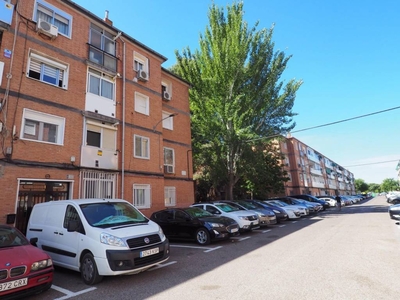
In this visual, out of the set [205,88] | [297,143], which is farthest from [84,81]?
[297,143]

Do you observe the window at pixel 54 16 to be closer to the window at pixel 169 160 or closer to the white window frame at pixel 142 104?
the white window frame at pixel 142 104

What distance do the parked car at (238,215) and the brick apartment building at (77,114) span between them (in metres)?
3.77

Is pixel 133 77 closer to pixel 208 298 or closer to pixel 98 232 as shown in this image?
pixel 98 232

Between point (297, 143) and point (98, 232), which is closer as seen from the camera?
point (98, 232)

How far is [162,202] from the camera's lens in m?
14.6

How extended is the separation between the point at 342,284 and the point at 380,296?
2.18 feet

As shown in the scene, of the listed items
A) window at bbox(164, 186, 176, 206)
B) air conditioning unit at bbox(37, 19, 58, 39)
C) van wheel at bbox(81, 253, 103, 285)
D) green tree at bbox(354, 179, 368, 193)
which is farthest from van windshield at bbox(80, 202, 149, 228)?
green tree at bbox(354, 179, 368, 193)

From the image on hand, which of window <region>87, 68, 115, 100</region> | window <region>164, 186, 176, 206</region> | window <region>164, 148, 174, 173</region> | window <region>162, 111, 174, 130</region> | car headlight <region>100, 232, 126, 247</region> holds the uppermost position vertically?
window <region>87, 68, 115, 100</region>

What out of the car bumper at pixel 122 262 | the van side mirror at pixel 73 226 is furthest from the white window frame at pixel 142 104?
the car bumper at pixel 122 262

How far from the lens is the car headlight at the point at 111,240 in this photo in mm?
5109

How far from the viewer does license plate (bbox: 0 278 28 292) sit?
4019mm

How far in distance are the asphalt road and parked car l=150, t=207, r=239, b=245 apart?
1253 mm

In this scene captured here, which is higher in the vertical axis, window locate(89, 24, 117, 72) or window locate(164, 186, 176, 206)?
window locate(89, 24, 117, 72)

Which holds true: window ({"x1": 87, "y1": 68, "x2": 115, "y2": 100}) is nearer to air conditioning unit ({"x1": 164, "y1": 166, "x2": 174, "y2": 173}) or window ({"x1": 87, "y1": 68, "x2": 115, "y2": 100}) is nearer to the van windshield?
air conditioning unit ({"x1": 164, "y1": 166, "x2": 174, "y2": 173})
